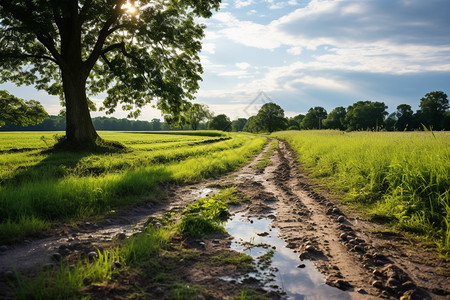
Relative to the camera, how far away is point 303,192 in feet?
26.7

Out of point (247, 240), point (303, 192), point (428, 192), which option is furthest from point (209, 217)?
point (428, 192)

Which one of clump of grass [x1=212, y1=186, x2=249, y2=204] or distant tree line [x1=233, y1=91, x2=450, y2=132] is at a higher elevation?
distant tree line [x1=233, y1=91, x2=450, y2=132]

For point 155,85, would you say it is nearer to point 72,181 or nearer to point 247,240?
point 72,181

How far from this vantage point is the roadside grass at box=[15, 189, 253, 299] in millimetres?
2719

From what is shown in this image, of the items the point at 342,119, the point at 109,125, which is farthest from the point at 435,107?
the point at 109,125

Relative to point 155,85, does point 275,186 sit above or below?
below

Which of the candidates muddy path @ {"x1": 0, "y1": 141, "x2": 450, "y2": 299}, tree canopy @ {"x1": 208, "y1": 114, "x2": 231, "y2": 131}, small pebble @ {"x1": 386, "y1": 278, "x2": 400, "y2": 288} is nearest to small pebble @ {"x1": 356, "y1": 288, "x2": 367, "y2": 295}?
muddy path @ {"x1": 0, "y1": 141, "x2": 450, "y2": 299}

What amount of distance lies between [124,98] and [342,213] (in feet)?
67.4

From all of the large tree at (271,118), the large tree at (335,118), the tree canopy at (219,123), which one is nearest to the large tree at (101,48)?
the large tree at (271,118)

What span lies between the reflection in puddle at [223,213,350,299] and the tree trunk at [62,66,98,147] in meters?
15.3

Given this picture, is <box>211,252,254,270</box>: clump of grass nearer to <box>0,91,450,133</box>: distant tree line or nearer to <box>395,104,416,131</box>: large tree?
<box>0,91,450,133</box>: distant tree line

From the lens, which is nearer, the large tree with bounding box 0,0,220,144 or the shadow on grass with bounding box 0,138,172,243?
the shadow on grass with bounding box 0,138,172,243

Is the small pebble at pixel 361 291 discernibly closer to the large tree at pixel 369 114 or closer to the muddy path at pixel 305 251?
the muddy path at pixel 305 251

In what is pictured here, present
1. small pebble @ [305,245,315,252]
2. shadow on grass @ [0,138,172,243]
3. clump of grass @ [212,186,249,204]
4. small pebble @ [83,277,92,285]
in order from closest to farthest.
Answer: small pebble @ [83,277,92,285] < small pebble @ [305,245,315,252] < shadow on grass @ [0,138,172,243] < clump of grass @ [212,186,249,204]
